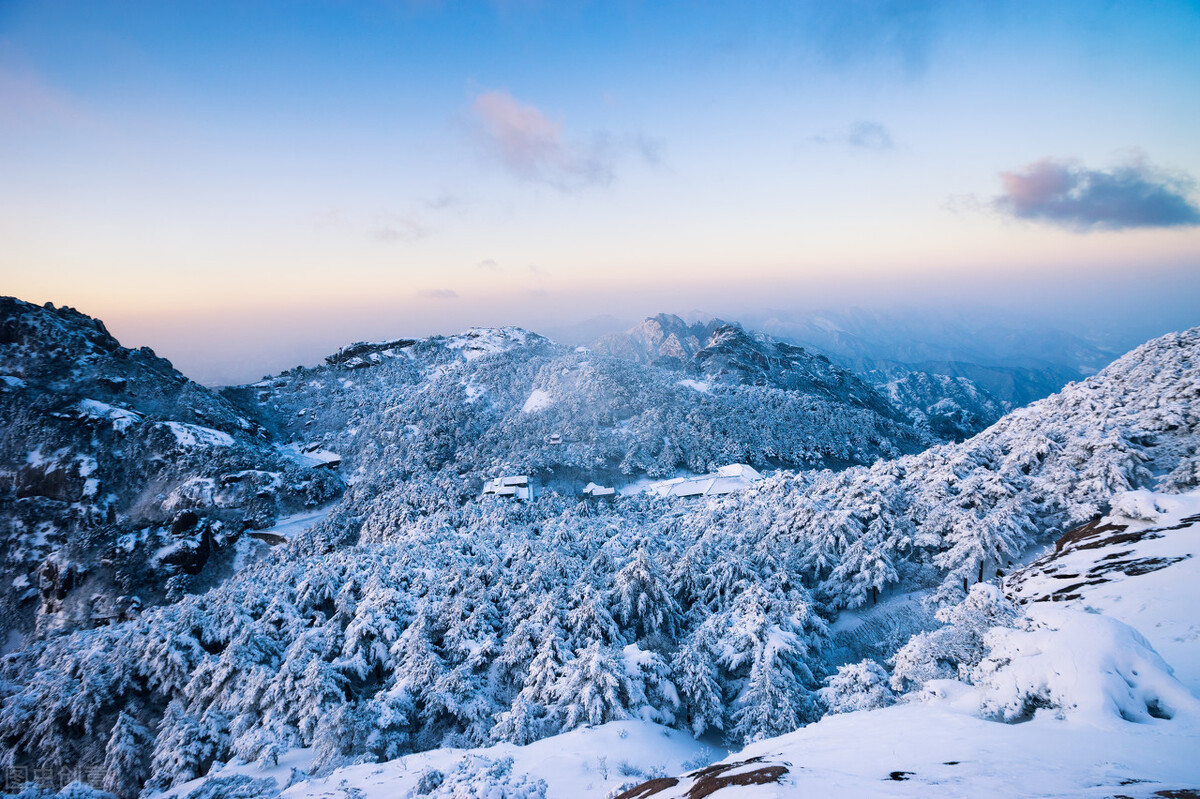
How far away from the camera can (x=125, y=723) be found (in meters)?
21.0

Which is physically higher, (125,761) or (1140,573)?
(1140,573)

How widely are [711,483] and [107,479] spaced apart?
88753 mm

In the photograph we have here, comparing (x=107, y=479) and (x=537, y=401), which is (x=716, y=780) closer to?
(x=537, y=401)

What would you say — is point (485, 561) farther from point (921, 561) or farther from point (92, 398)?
point (92, 398)

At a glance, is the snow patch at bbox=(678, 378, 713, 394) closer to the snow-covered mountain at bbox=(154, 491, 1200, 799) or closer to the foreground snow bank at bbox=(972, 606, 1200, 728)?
the snow-covered mountain at bbox=(154, 491, 1200, 799)

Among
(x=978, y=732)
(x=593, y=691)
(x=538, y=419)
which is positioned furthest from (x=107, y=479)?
(x=978, y=732)

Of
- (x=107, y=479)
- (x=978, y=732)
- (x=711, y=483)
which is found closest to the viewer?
(x=978, y=732)

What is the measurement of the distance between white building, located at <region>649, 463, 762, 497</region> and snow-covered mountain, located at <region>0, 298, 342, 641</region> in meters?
55.7

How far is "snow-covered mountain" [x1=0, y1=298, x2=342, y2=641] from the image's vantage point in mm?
54594

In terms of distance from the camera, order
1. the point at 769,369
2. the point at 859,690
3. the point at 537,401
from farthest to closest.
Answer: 1. the point at 769,369
2. the point at 537,401
3. the point at 859,690

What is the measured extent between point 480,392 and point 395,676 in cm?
8410

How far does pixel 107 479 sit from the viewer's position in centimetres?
6531

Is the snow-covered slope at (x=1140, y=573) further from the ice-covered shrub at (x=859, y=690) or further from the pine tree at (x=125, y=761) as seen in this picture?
the pine tree at (x=125, y=761)

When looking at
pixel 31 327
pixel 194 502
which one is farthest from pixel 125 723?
pixel 31 327
